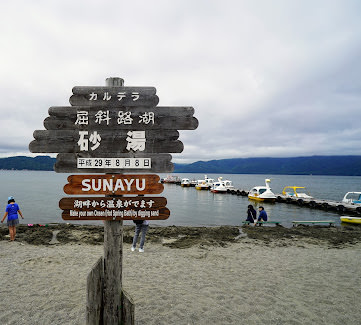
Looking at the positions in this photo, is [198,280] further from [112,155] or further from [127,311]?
[112,155]

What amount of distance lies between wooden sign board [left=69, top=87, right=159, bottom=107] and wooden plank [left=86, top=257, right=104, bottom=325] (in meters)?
2.64

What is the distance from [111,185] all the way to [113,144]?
0.68 metres

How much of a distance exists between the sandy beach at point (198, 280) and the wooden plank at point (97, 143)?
339 cm

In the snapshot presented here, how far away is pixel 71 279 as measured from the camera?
22.7 ft

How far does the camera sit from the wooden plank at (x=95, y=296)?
3654 millimetres

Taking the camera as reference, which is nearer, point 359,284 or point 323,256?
point 359,284

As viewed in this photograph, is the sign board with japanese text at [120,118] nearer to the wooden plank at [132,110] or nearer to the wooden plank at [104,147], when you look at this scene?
the wooden plank at [132,110]

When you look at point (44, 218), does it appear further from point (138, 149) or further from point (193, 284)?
point (138, 149)

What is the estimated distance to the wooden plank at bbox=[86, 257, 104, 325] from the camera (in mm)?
3654

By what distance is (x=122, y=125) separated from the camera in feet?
13.4

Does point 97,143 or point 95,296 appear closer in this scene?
point 95,296

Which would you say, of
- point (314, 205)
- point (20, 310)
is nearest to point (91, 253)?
point (20, 310)

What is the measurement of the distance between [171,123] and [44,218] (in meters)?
23.8

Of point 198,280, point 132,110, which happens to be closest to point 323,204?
point 198,280
